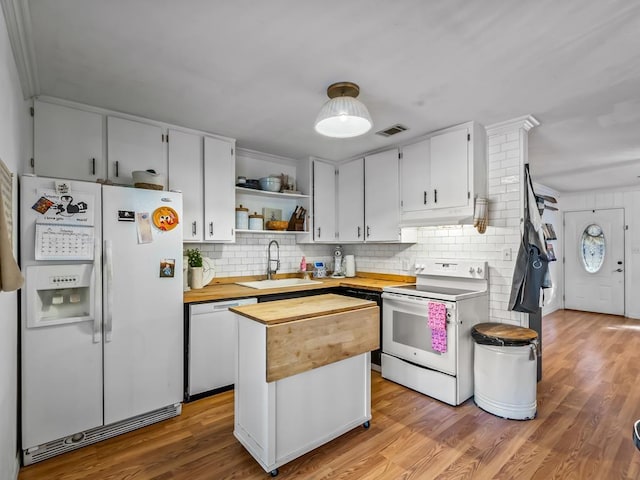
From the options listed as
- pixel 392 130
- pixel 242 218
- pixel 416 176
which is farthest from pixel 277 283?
pixel 392 130

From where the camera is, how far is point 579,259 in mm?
6418

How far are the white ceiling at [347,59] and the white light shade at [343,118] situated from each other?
0.21 m

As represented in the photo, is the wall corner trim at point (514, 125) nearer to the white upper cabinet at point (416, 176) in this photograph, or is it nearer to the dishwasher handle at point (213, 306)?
the white upper cabinet at point (416, 176)

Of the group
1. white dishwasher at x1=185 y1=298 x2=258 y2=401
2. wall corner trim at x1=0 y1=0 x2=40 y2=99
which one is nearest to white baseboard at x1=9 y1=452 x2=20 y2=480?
white dishwasher at x1=185 y1=298 x2=258 y2=401

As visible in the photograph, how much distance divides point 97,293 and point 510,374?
305 centimetres

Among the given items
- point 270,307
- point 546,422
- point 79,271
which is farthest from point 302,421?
point 546,422

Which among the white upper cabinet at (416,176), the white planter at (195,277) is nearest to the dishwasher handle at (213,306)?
the white planter at (195,277)

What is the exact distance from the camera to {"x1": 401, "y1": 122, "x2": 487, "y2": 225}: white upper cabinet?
304 cm

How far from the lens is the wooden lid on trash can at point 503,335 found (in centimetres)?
259

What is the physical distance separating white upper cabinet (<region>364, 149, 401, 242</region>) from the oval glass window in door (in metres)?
4.93

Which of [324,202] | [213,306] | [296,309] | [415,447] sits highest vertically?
[324,202]

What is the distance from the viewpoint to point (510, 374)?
261cm

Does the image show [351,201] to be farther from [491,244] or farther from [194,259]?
[194,259]

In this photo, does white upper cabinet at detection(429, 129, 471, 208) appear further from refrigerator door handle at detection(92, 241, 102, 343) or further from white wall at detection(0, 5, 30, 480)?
white wall at detection(0, 5, 30, 480)
